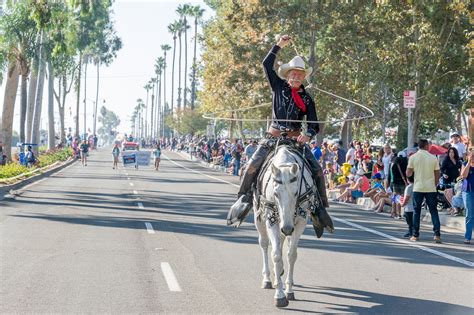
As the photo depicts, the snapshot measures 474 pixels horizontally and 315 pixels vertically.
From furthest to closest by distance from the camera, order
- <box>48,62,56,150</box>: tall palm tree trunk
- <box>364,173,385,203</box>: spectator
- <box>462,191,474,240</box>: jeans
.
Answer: <box>48,62,56,150</box>: tall palm tree trunk
<box>364,173,385,203</box>: spectator
<box>462,191,474,240</box>: jeans

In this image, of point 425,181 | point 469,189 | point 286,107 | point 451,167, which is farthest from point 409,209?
point 286,107

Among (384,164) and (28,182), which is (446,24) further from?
(28,182)

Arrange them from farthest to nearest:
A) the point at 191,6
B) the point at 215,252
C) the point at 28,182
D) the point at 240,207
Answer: the point at 191,6 → the point at 28,182 → the point at 215,252 → the point at 240,207

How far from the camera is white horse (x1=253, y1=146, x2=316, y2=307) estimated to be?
9.04 meters

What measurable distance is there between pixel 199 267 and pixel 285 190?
2.99 meters

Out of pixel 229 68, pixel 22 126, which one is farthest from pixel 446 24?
pixel 22 126

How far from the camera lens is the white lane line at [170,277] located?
9.91m

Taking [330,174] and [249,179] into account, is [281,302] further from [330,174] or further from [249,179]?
[330,174]

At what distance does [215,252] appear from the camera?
13.3 metres

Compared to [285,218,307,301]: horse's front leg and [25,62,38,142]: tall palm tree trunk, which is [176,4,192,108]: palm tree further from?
[285,218,307,301]: horse's front leg

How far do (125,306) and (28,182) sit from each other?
85.6ft

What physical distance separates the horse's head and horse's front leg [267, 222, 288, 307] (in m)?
0.14

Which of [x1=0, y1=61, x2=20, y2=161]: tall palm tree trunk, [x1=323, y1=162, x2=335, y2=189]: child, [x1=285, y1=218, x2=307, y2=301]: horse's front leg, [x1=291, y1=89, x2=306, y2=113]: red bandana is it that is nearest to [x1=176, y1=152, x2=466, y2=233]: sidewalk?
[x1=323, y1=162, x2=335, y2=189]: child

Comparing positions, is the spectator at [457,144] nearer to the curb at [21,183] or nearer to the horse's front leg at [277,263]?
the curb at [21,183]
